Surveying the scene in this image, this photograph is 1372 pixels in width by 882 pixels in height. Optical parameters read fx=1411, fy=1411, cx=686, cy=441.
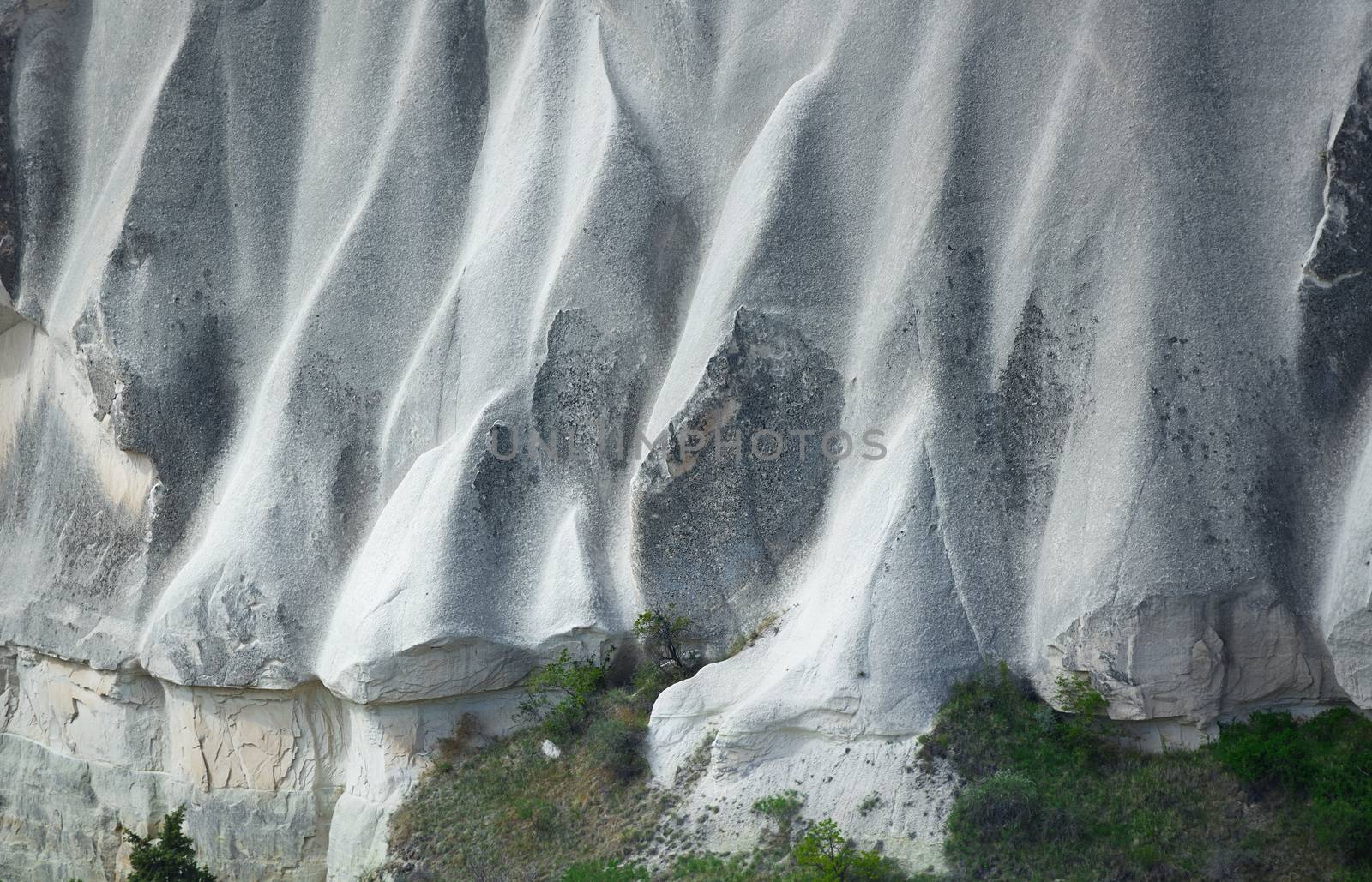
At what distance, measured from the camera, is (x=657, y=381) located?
19828 mm

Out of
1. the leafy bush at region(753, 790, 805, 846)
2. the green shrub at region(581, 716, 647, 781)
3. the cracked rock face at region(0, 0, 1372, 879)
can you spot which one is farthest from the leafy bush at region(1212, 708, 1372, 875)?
the green shrub at region(581, 716, 647, 781)

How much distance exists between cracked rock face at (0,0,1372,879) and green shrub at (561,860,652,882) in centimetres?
153

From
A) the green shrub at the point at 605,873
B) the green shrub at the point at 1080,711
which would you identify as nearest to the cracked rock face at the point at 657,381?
the green shrub at the point at 1080,711

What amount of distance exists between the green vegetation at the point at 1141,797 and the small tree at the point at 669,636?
11.5ft

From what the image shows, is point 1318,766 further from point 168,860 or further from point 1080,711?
point 168,860

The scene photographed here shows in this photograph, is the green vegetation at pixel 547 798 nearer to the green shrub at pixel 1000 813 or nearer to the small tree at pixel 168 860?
the small tree at pixel 168 860

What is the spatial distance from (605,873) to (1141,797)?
6179 millimetres

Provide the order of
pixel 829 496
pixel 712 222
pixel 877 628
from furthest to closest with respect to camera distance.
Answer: pixel 712 222 < pixel 829 496 < pixel 877 628

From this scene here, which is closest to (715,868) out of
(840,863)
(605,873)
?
(605,873)

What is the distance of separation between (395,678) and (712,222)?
775 cm

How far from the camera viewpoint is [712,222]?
20.3 meters

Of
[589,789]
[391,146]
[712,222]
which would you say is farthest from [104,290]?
Answer: [589,789]

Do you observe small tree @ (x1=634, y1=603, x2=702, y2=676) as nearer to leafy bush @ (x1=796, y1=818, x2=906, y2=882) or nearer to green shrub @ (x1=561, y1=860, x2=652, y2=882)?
green shrub @ (x1=561, y1=860, x2=652, y2=882)

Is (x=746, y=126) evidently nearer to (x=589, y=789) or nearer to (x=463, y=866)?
(x=589, y=789)
